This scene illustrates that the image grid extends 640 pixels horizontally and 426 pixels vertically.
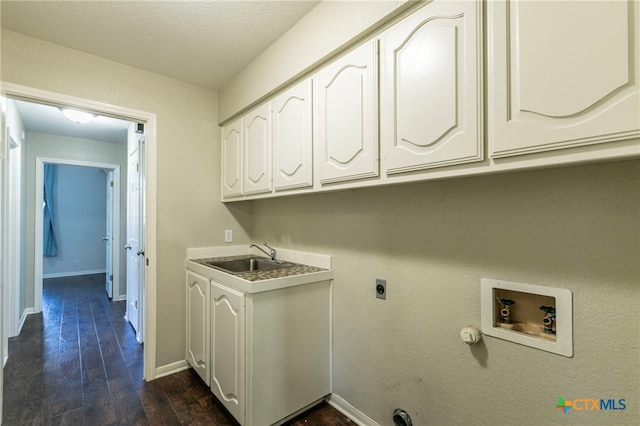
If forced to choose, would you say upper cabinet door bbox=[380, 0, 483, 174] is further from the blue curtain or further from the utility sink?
the blue curtain

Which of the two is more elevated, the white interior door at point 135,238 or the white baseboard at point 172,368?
the white interior door at point 135,238

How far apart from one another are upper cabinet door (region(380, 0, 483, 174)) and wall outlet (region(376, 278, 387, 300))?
0.69 meters

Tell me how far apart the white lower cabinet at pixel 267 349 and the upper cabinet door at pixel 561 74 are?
134cm

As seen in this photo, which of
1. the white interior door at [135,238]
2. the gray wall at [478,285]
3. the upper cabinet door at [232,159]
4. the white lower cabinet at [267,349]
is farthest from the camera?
the white interior door at [135,238]

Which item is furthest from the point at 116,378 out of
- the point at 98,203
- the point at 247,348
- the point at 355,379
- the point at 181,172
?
the point at 98,203

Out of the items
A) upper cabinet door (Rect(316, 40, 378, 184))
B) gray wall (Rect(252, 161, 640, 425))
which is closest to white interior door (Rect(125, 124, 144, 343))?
gray wall (Rect(252, 161, 640, 425))

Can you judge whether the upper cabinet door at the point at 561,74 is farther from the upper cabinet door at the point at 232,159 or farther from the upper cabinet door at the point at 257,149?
the upper cabinet door at the point at 232,159

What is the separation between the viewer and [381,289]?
5.33 feet

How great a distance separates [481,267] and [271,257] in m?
1.65

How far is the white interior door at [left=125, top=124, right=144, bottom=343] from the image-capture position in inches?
116

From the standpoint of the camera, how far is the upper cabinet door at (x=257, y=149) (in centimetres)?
201

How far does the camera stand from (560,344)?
3.35 feet

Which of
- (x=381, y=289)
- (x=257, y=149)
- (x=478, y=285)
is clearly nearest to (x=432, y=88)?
(x=478, y=285)

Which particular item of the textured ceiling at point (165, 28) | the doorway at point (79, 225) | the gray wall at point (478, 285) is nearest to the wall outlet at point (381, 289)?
the gray wall at point (478, 285)
